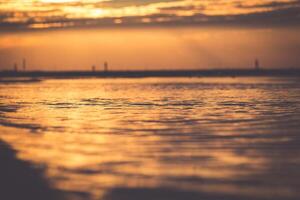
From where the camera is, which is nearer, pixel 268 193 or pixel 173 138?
pixel 268 193

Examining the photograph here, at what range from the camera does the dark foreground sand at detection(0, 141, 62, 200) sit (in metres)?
10.8

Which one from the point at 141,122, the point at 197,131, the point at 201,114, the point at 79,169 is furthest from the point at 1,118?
the point at 79,169

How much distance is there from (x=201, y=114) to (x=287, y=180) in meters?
16.1

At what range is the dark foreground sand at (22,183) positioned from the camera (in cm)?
1084

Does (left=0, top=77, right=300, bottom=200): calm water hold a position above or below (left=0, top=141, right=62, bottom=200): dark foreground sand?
below

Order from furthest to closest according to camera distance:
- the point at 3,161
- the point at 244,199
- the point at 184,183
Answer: the point at 3,161 < the point at 184,183 < the point at 244,199

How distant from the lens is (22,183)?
39.2 ft

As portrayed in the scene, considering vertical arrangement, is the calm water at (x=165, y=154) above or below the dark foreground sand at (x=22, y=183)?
below

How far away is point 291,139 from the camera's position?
17.9 m

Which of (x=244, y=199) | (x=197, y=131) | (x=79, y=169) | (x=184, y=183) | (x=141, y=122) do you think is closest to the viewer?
(x=244, y=199)

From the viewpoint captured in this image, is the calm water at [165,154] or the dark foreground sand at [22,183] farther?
the calm water at [165,154]

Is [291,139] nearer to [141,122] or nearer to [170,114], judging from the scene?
[141,122]

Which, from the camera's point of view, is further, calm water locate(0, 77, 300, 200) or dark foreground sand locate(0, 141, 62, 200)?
calm water locate(0, 77, 300, 200)

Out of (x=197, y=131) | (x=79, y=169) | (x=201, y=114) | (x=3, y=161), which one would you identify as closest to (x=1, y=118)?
(x=201, y=114)
